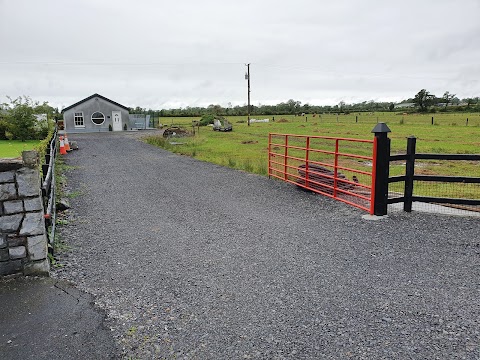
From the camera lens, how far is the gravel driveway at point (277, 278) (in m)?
3.24

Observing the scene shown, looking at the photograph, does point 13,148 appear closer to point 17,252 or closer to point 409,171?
point 17,252

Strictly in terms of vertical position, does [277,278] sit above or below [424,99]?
below

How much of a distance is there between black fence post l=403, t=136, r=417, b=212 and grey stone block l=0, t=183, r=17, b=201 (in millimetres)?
5942

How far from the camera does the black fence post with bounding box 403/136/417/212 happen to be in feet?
22.7

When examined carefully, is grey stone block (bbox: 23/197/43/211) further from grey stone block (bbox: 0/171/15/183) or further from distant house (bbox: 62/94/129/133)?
distant house (bbox: 62/94/129/133)

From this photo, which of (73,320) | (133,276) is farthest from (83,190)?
(73,320)

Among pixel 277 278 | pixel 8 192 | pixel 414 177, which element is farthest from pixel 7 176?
pixel 414 177

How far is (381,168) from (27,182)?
539 cm

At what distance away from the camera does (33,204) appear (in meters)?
4.38

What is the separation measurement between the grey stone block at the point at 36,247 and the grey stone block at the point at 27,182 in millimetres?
491

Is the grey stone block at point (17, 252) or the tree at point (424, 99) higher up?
the tree at point (424, 99)

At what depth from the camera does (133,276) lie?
4570 mm

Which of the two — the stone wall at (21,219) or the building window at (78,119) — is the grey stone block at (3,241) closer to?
the stone wall at (21,219)

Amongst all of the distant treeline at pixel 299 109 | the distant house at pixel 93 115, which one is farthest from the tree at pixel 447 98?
the distant house at pixel 93 115
